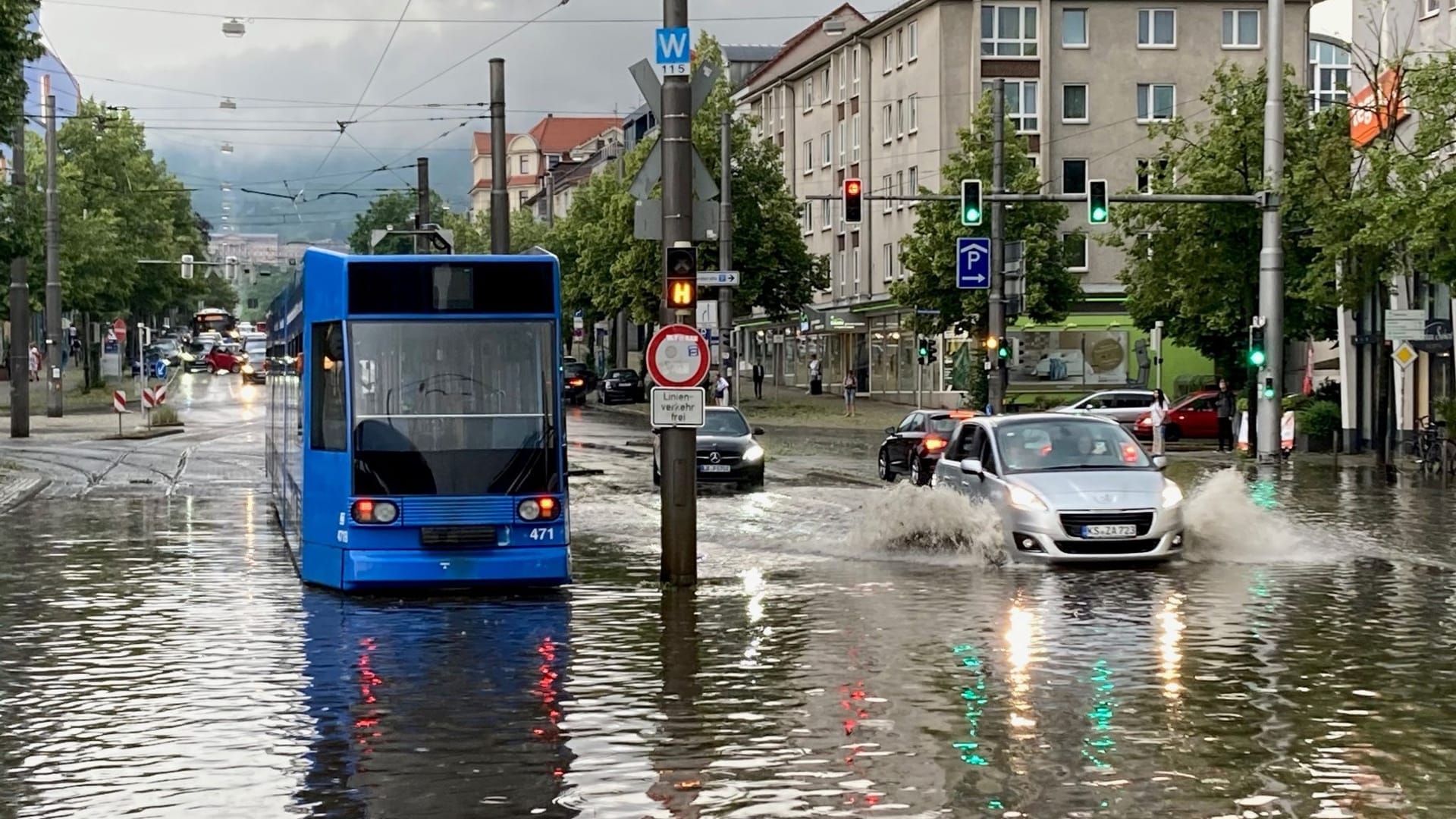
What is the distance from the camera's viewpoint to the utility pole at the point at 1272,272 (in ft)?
127

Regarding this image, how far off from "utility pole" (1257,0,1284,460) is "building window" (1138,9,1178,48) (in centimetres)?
3808

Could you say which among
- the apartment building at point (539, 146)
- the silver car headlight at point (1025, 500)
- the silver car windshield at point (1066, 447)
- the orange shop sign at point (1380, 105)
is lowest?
the silver car headlight at point (1025, 500)

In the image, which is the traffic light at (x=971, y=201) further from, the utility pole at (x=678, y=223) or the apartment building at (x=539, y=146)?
the apartment building at (x=539, y=146)

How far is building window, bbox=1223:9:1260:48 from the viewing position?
77188mm

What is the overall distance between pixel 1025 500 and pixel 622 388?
63.4 m

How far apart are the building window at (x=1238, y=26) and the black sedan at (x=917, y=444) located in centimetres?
4438

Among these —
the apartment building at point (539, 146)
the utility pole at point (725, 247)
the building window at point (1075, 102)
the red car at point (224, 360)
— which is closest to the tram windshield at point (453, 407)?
the utility pole at point (725, 247)

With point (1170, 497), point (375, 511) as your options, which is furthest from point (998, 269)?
point (375, 511)

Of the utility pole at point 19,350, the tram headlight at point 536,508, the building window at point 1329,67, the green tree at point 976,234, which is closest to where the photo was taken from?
the tram headlight at point 536,508

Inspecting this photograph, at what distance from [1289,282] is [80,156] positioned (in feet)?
190

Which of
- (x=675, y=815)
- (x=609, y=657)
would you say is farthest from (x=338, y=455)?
(x=675, y=815)

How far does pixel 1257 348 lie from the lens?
131ft

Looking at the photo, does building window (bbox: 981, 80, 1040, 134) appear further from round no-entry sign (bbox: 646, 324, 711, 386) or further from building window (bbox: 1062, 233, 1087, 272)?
round no-entry sign (bbox: 646, 324, 711, 386)

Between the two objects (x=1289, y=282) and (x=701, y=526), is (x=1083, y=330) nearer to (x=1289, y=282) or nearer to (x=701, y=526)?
(x=1289, y=282)
